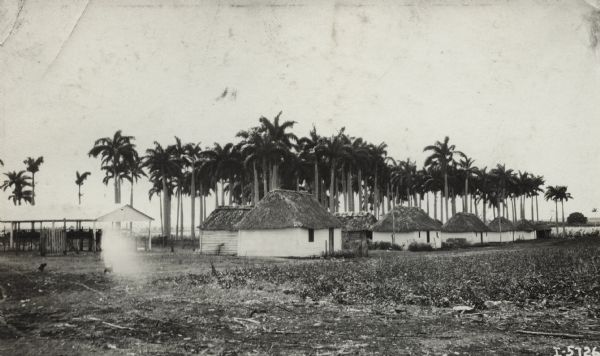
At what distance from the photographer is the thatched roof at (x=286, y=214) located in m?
31.3

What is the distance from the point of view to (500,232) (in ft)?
205

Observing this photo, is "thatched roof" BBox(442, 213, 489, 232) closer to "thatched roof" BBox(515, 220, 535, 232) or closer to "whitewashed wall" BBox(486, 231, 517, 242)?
"whitewashed wall" BBox(486, 231, 517, 242)

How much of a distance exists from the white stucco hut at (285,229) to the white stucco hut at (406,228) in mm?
13139

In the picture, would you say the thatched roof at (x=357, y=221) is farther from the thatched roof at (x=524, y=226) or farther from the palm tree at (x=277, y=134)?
the thatched roof at (x=524, y=226)

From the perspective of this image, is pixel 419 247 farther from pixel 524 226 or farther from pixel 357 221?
pixel 524 226

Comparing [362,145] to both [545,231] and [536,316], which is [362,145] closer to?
[545,231]

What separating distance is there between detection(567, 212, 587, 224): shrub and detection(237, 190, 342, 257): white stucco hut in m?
73.8

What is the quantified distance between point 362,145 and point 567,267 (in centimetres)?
4083

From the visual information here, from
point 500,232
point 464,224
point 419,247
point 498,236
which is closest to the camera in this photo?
point 419,247

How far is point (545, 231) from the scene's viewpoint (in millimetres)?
71000

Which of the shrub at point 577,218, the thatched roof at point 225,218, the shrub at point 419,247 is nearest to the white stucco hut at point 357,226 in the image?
the shrub at point 419,247

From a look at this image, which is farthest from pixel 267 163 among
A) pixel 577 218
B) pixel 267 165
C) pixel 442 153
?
pixel 577 218

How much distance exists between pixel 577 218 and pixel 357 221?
60.4 m

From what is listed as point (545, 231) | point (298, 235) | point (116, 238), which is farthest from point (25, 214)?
point (545, 231)
